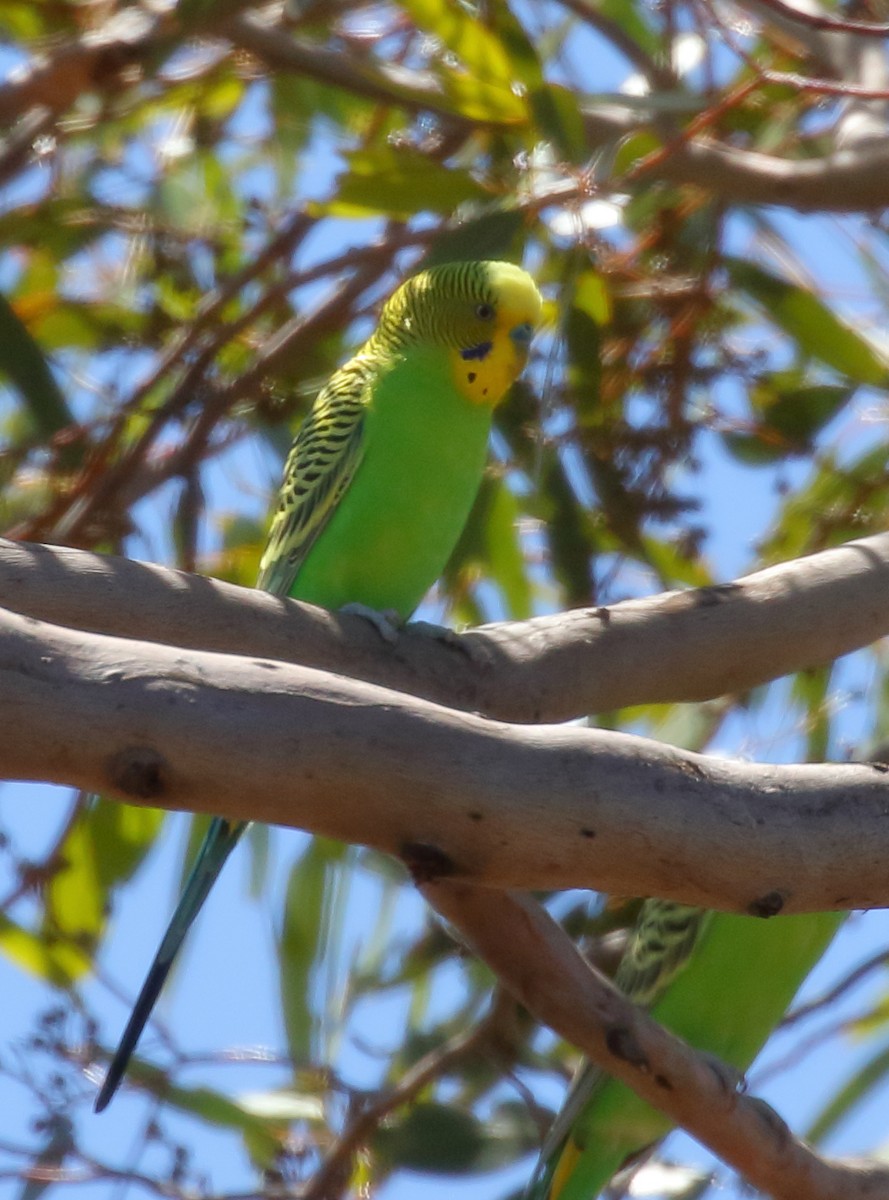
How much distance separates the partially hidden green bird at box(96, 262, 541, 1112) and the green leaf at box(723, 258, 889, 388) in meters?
0.51

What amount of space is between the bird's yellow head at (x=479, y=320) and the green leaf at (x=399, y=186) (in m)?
0.11

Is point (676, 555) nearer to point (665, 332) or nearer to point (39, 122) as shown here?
point (665, 332)

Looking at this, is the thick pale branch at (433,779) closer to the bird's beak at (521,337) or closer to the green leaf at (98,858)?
the bird's beak at (521,337)

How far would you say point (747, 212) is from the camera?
314cm

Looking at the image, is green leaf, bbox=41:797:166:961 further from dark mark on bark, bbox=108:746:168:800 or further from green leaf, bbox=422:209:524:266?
dark mark on bark, bbox=108:746:168:800

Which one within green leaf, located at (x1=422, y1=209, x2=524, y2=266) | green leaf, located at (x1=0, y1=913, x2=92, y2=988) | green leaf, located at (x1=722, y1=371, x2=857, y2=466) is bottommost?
green leaf, located at (x1=0, y1=913, x2=92, y2=988)

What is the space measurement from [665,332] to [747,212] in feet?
1.44

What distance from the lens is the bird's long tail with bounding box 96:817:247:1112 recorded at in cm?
180

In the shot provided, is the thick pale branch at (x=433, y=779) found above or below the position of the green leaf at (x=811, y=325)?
above

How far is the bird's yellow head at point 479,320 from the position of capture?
2570mm

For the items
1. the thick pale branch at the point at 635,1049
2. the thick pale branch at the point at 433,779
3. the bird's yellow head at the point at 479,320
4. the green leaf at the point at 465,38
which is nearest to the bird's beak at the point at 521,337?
the bird's yellow head at the point at 479,320

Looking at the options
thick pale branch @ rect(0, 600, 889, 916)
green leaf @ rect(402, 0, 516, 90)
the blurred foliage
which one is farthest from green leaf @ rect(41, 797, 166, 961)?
thick pale branch @ rect(0, 600, 889, 916)

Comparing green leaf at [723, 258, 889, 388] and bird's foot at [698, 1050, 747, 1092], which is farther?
green leaf at [723, 258, 889, 388]

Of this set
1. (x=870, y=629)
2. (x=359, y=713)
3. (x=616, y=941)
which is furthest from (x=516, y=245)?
(x=359, y=713)
